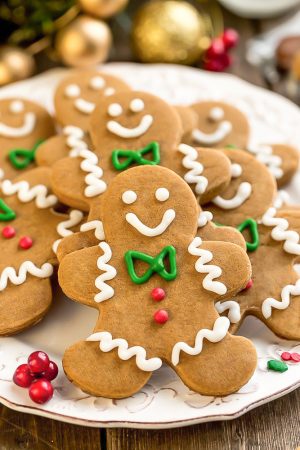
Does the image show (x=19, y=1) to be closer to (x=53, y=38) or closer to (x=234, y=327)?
(x=53, y=38)

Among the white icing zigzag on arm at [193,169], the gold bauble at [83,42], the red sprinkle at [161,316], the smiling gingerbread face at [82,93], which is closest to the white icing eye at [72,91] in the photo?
the smiling gingerbread face at [82,93]

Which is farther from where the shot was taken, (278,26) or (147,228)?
(278,26)

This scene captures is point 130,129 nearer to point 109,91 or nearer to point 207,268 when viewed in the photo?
point 109,91

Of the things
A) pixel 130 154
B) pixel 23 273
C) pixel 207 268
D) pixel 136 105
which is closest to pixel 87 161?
pixel 130 154

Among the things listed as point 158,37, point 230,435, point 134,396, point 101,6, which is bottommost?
point 230,435

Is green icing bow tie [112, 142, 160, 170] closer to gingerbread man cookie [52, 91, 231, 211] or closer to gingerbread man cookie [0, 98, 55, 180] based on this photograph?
gingerbread man cookie [52, 91, 231, 211]

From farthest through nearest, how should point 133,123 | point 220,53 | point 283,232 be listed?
point 220,53
point 133,123
point 283,232

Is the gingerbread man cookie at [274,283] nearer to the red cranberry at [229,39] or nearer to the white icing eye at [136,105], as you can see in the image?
the white icing eye at [136,105]

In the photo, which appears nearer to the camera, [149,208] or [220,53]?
[149,208]

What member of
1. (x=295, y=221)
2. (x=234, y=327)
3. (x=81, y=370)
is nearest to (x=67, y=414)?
(x=81, y=370)
